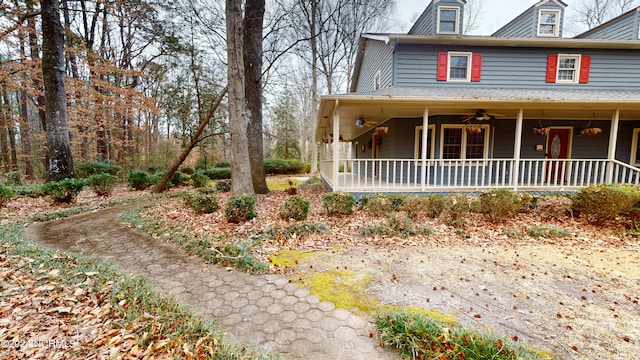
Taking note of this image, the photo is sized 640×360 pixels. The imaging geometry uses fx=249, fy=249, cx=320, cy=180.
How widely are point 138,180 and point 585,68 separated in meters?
19.4

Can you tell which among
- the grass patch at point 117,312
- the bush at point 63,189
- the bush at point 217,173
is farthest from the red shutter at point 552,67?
the bush at point 217,173

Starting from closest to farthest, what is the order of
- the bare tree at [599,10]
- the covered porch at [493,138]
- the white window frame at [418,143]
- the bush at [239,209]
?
the bush at [239,209], the covered porch at [493,138], the white window frame at [418,143], the bare tree at [599,10]

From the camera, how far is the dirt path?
2.30m

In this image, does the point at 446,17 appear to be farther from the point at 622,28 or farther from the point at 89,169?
the point at 89,169

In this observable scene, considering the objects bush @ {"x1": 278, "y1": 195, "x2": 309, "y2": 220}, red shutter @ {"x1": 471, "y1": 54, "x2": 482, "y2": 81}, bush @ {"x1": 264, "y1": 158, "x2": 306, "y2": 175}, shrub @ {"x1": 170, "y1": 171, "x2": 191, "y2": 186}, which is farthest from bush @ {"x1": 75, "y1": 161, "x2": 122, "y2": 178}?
red shutter @ {"x1": 471, "y1": 54, "x2": 482, "y2": 81}

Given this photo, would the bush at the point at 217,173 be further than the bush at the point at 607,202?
Yes

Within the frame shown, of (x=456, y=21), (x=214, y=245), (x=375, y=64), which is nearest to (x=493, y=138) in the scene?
(x=456, y=21)

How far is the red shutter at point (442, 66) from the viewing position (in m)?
9.58

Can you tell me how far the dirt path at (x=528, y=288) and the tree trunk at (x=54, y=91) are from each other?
9.95m

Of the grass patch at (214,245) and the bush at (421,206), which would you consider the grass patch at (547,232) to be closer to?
the bush at (421,206)

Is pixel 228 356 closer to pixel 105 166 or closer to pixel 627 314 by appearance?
pixel 627 314

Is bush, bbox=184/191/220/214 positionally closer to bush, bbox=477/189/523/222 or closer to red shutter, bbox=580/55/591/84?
bush, bbox=477/189/523/222

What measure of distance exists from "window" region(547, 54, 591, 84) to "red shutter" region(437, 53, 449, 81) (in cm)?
417

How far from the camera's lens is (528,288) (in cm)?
312
